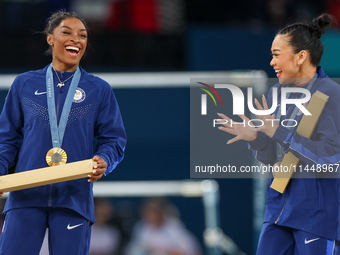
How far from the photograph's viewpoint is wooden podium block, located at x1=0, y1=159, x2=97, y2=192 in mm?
3143

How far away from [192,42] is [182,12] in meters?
1.15

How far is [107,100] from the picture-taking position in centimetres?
353

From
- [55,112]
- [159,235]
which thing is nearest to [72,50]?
[55,112]

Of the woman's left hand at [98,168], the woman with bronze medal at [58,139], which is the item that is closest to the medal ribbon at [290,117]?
the woman with bronze medal at [58,139]

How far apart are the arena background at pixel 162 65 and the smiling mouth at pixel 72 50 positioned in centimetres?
447

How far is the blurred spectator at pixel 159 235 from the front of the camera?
24.3 feet

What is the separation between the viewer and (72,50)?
356 centimetres

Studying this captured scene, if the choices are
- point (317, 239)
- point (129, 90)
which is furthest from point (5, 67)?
point (317, 239)

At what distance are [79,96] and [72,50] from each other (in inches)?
13.6

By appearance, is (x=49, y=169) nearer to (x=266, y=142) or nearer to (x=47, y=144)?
(x=47, y=144)

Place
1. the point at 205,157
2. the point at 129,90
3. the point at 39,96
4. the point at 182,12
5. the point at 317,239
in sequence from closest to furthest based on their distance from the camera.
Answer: the point at 317,239 < the point at 39,96 < the point at 205,157 < the point at 129,90 < the point at 182,12

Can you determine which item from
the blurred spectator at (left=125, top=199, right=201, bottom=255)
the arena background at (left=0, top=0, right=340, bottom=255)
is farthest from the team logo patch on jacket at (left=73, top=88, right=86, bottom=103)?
the arena background at (left=0, top=0, right=340, bottom=255)

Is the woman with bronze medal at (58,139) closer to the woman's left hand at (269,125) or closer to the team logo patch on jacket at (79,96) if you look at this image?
the team logo patch on jacket at (79,96)

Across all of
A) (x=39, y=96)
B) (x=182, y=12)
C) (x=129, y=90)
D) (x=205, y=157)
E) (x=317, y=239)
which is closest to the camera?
(x=317, y=239)
